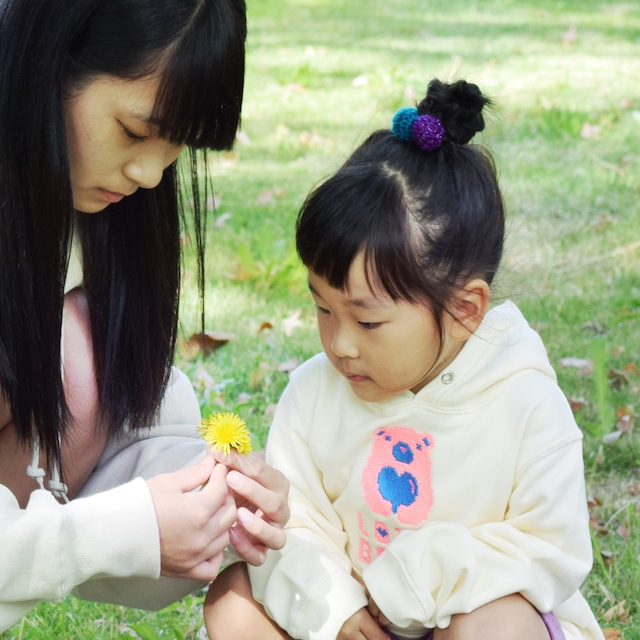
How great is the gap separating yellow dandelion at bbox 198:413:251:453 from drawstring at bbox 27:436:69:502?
0.96 ft

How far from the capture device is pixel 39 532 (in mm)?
1619

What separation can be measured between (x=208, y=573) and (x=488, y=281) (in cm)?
68

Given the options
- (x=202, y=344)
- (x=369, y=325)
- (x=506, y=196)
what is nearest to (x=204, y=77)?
(x=369, y=325)

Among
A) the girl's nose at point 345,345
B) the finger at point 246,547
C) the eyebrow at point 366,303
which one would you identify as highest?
the eyebrow at point 366,303

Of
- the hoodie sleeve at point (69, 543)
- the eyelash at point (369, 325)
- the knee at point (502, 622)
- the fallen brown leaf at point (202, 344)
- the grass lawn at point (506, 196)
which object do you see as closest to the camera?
the hoodie sleeve at point (69, 543)

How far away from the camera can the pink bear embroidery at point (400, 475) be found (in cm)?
190

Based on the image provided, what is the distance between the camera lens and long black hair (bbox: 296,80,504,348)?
1802 millimetres

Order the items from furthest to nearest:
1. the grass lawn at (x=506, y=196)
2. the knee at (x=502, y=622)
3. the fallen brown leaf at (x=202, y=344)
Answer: the fallen brown leaf at (x=202, y=344)
the grass lawn at (x=506, y=196)
the knee at (x=502, y=622)

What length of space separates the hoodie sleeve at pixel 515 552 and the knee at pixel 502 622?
0.05 ft

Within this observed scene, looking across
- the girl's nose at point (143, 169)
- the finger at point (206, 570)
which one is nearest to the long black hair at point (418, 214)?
the girl's nose at point (143, 169)

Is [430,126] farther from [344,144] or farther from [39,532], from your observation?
[344,144]

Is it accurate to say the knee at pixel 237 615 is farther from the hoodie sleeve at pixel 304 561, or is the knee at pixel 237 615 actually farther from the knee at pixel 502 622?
the knee at pixel 502 622

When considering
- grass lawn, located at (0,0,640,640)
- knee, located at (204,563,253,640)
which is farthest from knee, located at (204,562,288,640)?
grass lawn, located at (0,0,640,640)

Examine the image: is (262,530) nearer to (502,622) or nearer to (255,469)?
(255,469)
